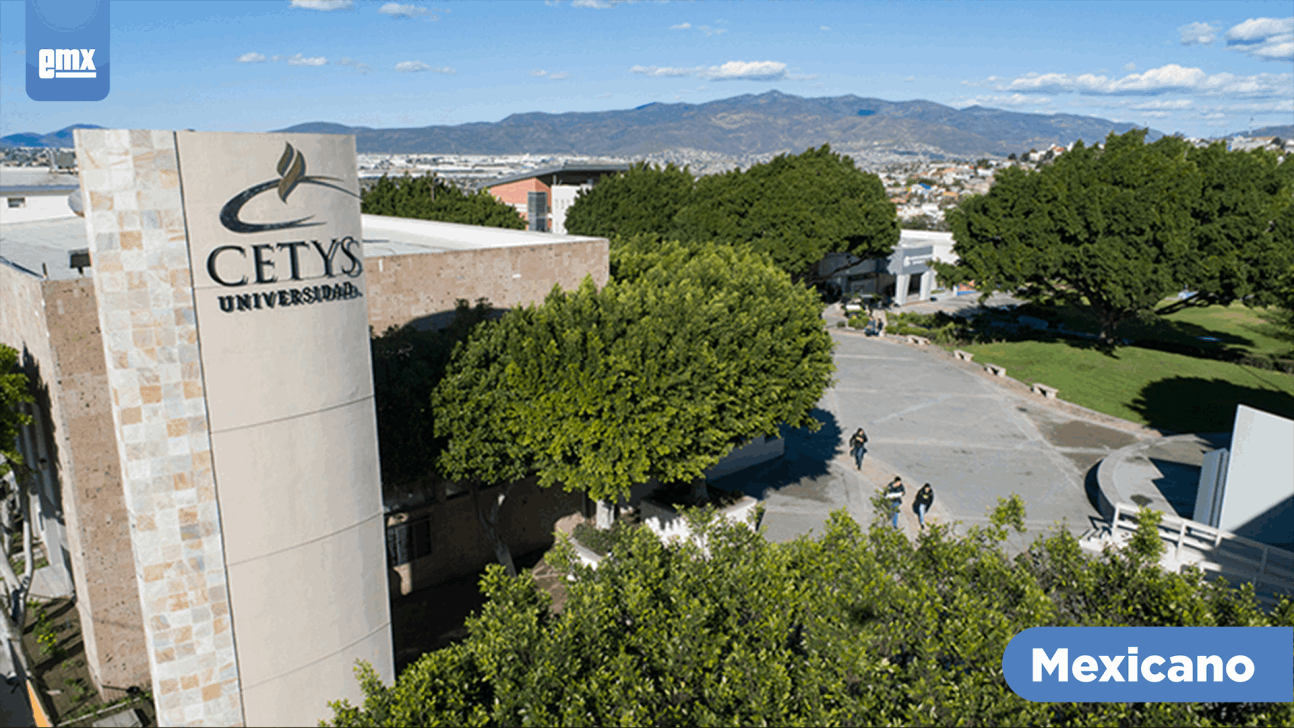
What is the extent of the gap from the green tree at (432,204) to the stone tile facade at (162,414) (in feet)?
132

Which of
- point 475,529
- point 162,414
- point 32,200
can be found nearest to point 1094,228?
point 475,529

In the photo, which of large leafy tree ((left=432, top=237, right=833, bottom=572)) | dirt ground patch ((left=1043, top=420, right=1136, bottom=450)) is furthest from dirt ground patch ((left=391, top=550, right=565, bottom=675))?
dirt ground patch ((left=1043, top=420, right=1136, bottom=450))

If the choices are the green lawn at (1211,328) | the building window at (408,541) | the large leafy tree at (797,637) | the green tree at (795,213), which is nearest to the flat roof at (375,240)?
the building window at (408,541)

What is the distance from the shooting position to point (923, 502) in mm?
23734

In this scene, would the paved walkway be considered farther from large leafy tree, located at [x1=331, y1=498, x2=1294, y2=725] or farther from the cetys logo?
the cetys logo

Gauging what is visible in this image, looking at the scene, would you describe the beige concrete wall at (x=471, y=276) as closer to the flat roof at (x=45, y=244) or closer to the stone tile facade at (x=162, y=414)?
the flat roof at (x=45, y=244)

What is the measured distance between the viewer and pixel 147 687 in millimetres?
16312

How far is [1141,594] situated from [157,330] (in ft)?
43.8

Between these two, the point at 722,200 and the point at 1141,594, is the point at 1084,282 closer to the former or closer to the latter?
the point at 722,200

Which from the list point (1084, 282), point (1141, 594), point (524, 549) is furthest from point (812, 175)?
point (1141, 594)

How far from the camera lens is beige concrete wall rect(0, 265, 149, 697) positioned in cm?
1458

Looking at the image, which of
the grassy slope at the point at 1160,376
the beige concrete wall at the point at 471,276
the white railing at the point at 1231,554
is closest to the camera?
the white railing at the point at 1231,554

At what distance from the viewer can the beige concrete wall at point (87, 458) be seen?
14.6 m

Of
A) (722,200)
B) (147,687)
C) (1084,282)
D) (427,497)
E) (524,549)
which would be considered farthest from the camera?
(722,200)
